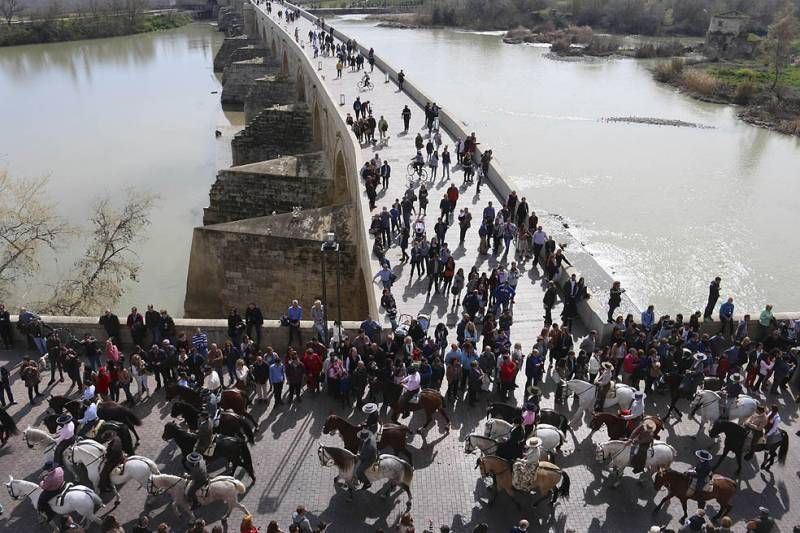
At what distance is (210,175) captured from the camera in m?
22.7

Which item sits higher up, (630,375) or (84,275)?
(630,375)

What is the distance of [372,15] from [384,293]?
6237cm

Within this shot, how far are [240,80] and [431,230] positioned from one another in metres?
25.9

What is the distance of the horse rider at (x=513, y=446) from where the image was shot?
228 inches

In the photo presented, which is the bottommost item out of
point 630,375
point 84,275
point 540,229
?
point 84,275

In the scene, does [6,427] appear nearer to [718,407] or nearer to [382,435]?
[382,435]

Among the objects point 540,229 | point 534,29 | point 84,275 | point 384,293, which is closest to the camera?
point 384,293

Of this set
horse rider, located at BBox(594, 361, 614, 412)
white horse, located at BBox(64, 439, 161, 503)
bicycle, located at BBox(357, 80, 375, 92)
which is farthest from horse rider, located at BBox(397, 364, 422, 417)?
bicycle, located at BBox(357, 80, 375, 92)

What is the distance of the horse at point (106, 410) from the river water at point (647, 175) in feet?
35.0

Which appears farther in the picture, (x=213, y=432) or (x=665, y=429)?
(x=665, y=429)

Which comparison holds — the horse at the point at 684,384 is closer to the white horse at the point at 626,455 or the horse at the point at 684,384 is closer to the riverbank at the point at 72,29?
the white horse at the point at 626,455

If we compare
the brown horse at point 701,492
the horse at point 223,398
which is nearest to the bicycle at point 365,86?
the horse at point 223,398

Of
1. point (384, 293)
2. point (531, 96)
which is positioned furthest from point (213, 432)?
point (531, 96)

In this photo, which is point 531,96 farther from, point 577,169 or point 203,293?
point 203,293
